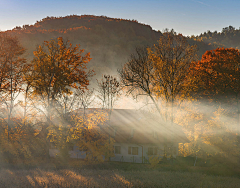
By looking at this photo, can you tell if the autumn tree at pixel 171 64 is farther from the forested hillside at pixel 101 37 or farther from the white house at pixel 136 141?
the forested hillside at pixel 101 37

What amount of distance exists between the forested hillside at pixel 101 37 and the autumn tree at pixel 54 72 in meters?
40.3

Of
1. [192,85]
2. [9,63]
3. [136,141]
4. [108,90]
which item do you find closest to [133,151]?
[136,141]

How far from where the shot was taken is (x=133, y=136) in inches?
1373

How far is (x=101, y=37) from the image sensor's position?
483ft

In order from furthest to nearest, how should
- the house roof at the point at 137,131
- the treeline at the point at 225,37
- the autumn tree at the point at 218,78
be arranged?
1. the treeline at the point at 225,37
2. the house roof at the point at 137,131
3. the autumn tree at the point at 218,78

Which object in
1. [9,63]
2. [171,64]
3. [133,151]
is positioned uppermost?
[171,64]

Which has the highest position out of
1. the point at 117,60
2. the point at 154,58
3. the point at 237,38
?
the point at 237,38

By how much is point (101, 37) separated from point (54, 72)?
132m

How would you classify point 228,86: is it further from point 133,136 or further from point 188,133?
point 133,136

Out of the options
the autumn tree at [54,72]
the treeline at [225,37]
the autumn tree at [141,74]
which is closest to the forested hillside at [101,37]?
the treeline at [225,37]

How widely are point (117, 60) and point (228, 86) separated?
298 feet

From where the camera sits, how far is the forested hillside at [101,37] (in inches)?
3939

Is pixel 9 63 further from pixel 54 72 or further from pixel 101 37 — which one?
pixel 101 37

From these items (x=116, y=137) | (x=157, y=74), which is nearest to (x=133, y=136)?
(x=116, y=137)
